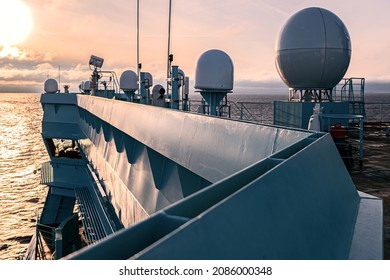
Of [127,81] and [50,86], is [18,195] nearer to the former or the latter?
[50,86]

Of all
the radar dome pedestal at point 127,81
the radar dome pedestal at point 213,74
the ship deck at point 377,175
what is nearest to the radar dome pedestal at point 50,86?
the radar dome pedestal at point 127,81

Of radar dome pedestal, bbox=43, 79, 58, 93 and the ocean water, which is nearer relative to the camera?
the ocean water

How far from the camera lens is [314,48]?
19.4 meters

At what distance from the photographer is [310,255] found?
2.33 metres

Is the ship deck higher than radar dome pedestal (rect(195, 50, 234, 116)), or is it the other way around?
radar dome pedestal (rect(195, 50, 234, 116))

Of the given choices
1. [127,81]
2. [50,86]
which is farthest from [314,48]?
[50,86]

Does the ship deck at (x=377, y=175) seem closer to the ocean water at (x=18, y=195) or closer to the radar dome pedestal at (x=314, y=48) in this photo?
the radar dome pedestal at (x=314, y=48)

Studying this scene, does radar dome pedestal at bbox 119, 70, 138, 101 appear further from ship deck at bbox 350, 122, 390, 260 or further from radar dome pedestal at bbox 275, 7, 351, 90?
ship deck at bbox 350, 122, 390, 260

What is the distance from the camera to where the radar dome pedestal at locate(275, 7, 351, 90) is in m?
19.4

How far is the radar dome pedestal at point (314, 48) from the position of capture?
19.4m

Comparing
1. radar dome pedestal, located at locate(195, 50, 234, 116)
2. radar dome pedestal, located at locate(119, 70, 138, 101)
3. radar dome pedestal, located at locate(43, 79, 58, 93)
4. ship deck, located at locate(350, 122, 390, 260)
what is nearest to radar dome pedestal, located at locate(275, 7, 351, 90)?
ship deck, located at locate(350, 122, 390, 260)

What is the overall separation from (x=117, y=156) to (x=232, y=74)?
7022mm

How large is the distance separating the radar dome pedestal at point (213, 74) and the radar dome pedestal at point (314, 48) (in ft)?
18.2

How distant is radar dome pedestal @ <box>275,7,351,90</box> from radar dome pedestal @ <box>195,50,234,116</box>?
5.55 metres
